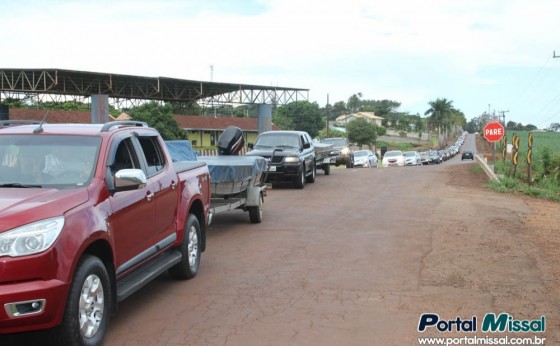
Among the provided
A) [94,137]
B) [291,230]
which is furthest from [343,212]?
[94,137]

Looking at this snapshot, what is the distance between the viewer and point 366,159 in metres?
38.8

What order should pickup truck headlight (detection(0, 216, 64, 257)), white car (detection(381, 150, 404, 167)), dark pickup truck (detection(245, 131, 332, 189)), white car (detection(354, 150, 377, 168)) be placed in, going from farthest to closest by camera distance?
white car (detection(381, 150, 404, 167)), white car (detection(354, 150, 377, 168)), dark pickup truck (detection(245, 131, 332, 189)), pickup truck headlight (detection(0, 216, 64, 257))

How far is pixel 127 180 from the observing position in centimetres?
517

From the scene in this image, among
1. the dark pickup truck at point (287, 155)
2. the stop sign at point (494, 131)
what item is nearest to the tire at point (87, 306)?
the dark pickup truck at point (287, 155)

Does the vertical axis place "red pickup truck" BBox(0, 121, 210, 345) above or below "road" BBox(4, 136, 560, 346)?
above

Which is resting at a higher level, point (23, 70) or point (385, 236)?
point (23, 70)

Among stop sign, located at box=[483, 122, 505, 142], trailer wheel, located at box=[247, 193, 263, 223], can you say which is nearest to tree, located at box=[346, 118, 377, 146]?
stop sign, located at box=[483, 122, 505, 142]

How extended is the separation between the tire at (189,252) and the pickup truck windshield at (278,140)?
1114cm

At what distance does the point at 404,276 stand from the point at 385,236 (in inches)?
114

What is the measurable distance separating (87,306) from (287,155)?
13615 millimetres

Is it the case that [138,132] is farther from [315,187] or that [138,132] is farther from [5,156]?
[315,187]

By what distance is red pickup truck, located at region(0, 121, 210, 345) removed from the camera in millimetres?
4082

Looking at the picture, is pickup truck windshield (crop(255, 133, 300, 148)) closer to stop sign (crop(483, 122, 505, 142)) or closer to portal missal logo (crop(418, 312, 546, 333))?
stop sign (crop(483, 122, 505, 142))

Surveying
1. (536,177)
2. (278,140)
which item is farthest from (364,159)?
(278,140)
